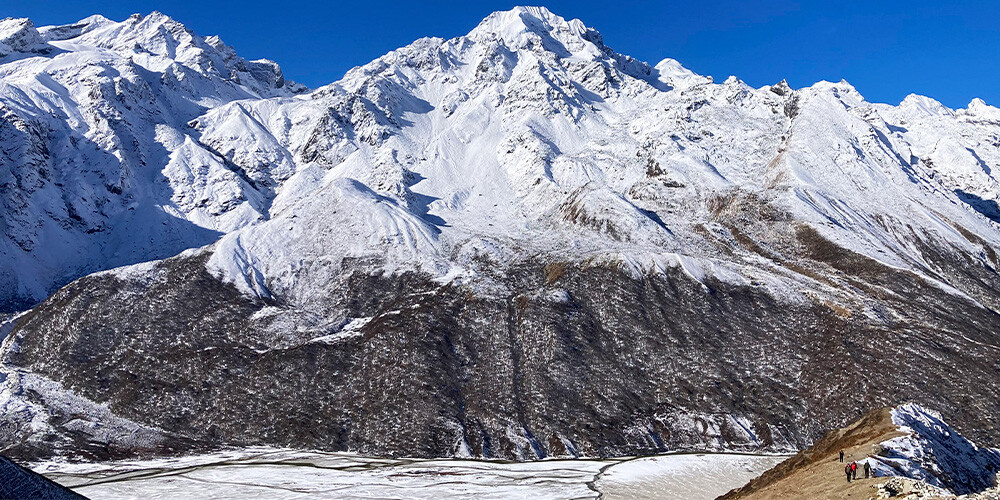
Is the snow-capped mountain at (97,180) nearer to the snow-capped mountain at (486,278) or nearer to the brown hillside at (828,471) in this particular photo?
the snow-capped mountain at (486,278)

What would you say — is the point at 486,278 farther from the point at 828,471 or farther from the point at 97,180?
the point at 97,180

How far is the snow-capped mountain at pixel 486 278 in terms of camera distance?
66.2 m

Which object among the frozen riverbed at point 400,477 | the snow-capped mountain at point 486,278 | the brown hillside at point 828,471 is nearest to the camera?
the brown hillside at point 828,471

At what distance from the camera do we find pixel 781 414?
212 feet

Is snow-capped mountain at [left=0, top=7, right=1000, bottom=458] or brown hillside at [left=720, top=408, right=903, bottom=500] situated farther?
snow-capped mountain at [left=0, top=7, right=1000, bottom=458]

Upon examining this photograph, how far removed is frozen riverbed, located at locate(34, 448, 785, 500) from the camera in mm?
44697

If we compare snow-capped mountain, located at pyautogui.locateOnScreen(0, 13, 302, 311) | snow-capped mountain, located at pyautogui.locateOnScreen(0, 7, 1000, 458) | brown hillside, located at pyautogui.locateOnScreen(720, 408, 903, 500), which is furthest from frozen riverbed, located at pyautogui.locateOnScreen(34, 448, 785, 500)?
snow-capped mountain, located at pyautogui.locateOnScreen(0, 13, 302, 311)

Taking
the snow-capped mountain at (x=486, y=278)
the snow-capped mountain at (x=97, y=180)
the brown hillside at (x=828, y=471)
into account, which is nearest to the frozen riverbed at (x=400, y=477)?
the snow-capped mountain at (x=486, y=278)

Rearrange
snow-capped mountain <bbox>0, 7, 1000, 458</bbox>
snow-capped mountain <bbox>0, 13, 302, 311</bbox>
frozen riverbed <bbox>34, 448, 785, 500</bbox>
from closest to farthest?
→ frozen riverbed <bbox>34, 448, 785, 500</bbox>, snow-capped mountain <bbox>0, 7, 1000, 458</bbox>, snow-capped mountain <bbox>0, 13, 302, 311</bbox>

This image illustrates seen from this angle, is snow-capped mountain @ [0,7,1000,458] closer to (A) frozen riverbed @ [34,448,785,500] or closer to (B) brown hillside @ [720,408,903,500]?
(A) frozen riverbed @ [34,448,785,500]

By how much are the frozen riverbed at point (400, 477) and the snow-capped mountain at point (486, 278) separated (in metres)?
6.22

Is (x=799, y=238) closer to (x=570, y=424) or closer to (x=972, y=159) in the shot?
(x=570, y=424)

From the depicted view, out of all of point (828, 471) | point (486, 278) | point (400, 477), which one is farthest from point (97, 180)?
point (828, 471)

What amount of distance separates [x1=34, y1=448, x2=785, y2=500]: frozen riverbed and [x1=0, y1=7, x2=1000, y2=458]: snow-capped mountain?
20.4 feet
